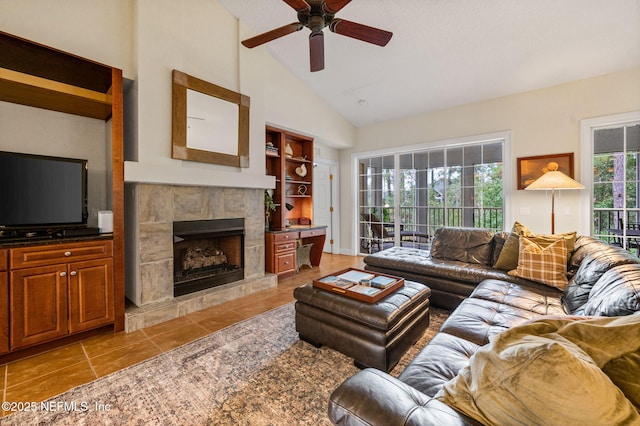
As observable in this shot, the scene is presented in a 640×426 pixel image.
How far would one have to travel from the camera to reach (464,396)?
2.79 feet

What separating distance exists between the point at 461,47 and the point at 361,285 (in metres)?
3.33

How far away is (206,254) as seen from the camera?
12.0ft

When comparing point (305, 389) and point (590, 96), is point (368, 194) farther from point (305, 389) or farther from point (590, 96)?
point (305, 389)

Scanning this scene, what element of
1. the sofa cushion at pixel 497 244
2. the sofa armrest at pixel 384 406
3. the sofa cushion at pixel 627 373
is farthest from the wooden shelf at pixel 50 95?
the sofa cushion at pixel 497 244

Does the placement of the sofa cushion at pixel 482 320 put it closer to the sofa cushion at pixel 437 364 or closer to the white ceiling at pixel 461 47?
the sofa cushion at pixel 437 364

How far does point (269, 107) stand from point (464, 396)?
4368 millimetres

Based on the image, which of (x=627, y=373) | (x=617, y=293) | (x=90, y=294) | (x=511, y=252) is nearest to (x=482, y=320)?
(x=617, y=293)

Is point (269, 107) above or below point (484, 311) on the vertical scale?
above

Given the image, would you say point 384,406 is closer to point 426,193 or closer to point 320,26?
point 320,26

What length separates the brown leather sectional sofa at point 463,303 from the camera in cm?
87

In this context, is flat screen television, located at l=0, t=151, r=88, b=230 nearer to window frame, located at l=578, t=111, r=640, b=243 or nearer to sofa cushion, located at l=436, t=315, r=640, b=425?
sofa cushion, located at l=436, t=315, r=640, b=425

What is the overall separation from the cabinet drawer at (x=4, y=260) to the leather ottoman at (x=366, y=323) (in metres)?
2.16

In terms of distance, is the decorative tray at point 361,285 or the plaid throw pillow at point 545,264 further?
the plaid throw pillow at point 545,264

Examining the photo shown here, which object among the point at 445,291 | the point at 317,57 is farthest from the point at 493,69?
the point at 445,291
